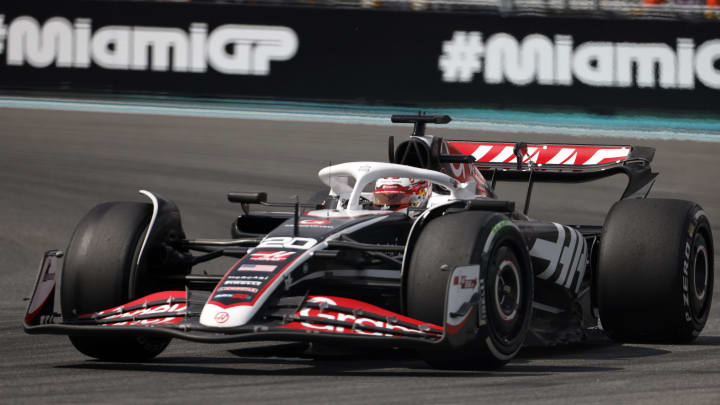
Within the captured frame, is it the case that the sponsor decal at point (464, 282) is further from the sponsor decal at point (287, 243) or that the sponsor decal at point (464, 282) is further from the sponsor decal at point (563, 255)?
the sponsor decal at point (563, 255)

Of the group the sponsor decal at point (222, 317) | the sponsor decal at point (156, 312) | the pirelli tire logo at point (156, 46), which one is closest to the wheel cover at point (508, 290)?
the sponsor decal at point (222, 317)

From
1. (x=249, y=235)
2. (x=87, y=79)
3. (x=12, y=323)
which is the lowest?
(x=12, y=323)

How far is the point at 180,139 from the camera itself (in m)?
18.9

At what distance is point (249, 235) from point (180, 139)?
989 centimetres

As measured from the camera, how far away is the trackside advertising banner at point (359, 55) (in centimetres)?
1706

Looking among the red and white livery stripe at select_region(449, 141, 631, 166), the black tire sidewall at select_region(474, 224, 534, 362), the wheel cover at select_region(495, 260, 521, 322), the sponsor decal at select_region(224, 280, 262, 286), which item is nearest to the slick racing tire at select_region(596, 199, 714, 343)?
the black tire sidewall at select_region(474, 224, 534, 362)

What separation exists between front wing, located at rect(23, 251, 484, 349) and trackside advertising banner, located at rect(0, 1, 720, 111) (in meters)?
10.1

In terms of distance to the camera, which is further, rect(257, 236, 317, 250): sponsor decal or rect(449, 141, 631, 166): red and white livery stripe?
rect(449, 141, 631, 166): red and white livery stripe

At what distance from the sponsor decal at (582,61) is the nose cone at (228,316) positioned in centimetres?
1036

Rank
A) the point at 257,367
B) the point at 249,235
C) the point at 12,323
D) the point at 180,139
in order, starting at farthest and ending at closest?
the point at 180,139 < the point at 12,323 < the point at 249,235 < the point at 257,367

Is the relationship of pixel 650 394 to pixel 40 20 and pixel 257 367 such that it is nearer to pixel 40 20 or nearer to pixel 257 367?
pixel 257 367

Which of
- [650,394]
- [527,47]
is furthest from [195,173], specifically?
[650,394]

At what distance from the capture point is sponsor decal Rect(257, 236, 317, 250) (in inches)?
311

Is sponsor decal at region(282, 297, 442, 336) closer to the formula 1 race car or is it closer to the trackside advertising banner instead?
the formula 1 race car
